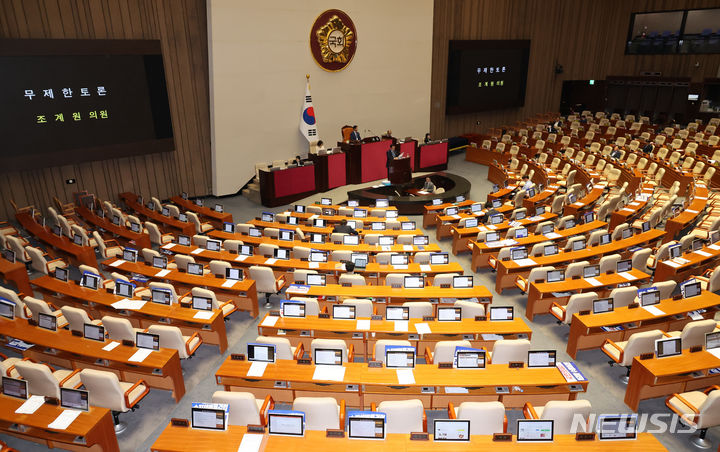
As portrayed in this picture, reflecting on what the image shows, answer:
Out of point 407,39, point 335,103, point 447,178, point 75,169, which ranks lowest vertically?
point 447,178

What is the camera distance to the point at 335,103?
67.6ft

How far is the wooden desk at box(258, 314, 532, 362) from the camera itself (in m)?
7.78

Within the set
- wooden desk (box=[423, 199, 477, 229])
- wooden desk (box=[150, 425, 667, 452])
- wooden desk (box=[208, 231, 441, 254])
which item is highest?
wooden desk (box=[150, 425, 667, 452])

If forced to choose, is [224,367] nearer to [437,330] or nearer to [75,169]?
[437,330]

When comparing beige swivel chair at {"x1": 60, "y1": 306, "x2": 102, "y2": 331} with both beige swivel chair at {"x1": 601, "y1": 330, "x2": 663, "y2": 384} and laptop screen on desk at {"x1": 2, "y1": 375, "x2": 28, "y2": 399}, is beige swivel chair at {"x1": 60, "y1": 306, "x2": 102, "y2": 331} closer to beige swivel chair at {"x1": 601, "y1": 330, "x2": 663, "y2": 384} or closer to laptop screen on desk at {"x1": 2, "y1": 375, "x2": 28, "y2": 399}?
laptop screen on desk at {"x1": 2, "y1": 375, "x2": 28, "y2": 399}

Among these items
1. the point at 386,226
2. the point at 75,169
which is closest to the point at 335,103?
the point at 386,226

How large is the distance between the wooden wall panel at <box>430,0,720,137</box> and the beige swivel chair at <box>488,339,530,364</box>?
62.3 feet

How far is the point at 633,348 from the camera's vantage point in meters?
7.44

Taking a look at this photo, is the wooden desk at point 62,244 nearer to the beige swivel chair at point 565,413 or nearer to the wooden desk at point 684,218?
the beige swivel chair at point 565,413

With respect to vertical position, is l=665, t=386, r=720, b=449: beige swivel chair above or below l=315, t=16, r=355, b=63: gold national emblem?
below

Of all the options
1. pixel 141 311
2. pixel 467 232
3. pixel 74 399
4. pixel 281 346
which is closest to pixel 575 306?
pixel 467 232

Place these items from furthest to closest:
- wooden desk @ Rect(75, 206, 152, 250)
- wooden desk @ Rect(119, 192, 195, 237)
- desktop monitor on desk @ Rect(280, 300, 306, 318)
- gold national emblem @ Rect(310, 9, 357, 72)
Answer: gold national emblem @ Rect(310, 9, 357, 72) → wooden desk @ Rect(119, 192, 195, 237) → wooden desk @ Rect(75, 206, 152, 250) → desktop monitor on desk @ Rect(280, 300, 306, 318)

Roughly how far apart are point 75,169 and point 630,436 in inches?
668

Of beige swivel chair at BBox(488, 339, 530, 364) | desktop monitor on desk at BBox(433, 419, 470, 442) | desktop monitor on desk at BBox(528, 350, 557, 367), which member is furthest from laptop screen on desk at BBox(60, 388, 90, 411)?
desktop monitor on desk at BBox(528, 350, 557, 367)
